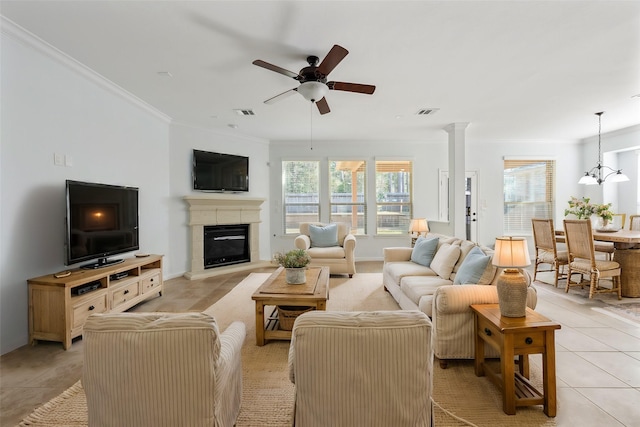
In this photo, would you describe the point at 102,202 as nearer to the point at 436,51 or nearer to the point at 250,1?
the point at 250,1

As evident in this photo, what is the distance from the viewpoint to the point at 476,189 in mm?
6812

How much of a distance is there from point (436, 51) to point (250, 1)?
5.91ft

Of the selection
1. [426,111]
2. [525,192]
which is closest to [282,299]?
[426,111]

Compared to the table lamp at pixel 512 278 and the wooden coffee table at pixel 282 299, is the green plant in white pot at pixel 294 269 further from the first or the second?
the table lamp at pixel 512 278

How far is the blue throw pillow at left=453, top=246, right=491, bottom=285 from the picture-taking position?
2.54 meters

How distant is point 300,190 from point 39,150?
4607 millimetres

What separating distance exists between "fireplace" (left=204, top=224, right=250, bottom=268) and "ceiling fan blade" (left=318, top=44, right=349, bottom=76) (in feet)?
12.9

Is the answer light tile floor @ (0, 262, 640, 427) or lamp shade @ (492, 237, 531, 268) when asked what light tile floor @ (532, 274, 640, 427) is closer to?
light tile floor @ (0, 262, 640, 427)

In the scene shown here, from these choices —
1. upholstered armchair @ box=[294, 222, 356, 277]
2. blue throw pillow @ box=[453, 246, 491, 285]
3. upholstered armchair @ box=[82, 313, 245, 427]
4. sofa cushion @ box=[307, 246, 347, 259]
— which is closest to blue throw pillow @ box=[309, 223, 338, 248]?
upholstered armchair @ box=[294, 222, 356, 277]

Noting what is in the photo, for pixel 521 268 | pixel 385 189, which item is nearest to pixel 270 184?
pixel 385 189

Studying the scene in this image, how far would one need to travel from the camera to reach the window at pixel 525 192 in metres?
6.84

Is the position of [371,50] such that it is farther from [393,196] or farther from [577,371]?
[393,196]

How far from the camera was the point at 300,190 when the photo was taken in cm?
684

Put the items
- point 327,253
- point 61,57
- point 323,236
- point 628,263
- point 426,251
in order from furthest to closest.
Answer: point 323,236
point 327,253
point 628,263
point 426,251
point 61,57
